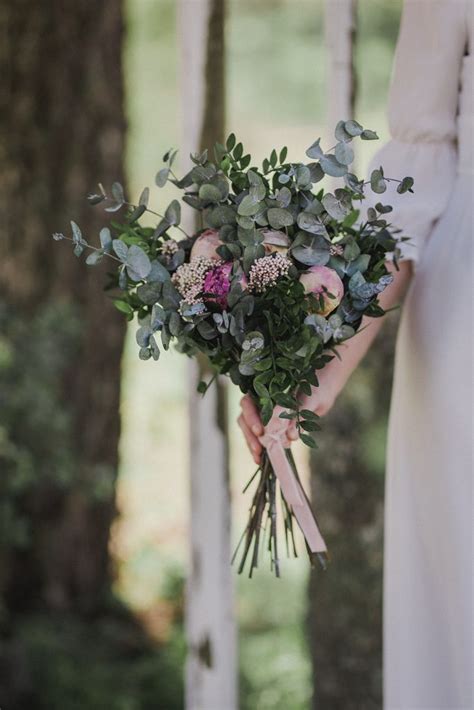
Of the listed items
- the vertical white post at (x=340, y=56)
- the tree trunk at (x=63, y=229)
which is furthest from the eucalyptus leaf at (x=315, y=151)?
the tree trunk at (x=63, y=229)

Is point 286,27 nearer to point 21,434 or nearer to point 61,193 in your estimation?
point 61,193

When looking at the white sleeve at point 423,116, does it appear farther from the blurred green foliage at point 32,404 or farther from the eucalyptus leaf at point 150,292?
the blurred green foliage at point 32,404

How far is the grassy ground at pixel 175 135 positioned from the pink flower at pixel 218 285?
8.85 ft

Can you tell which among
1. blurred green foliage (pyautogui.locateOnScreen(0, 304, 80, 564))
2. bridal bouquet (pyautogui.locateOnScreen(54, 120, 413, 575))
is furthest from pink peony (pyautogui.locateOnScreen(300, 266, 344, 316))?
blurred green foliage (pyautogui.locateOnScreen(0, 304, 80, 564))

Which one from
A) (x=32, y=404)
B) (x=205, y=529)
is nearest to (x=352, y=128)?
→ (x=205, y=529)

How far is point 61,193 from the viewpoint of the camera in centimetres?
354

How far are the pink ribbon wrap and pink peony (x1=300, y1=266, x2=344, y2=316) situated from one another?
22 centimetres

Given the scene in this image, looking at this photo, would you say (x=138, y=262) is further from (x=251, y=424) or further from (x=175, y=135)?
A: (x=175, y=135)

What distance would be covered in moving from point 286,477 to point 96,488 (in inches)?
59.1

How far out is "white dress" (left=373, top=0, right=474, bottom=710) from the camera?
1.53 meters

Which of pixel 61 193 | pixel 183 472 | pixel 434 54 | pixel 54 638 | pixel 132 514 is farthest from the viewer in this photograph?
pixel 183 472

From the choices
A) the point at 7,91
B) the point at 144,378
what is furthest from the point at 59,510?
the point at 144,378

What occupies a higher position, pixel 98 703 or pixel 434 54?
pixel 434 54

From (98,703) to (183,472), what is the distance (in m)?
2.41
